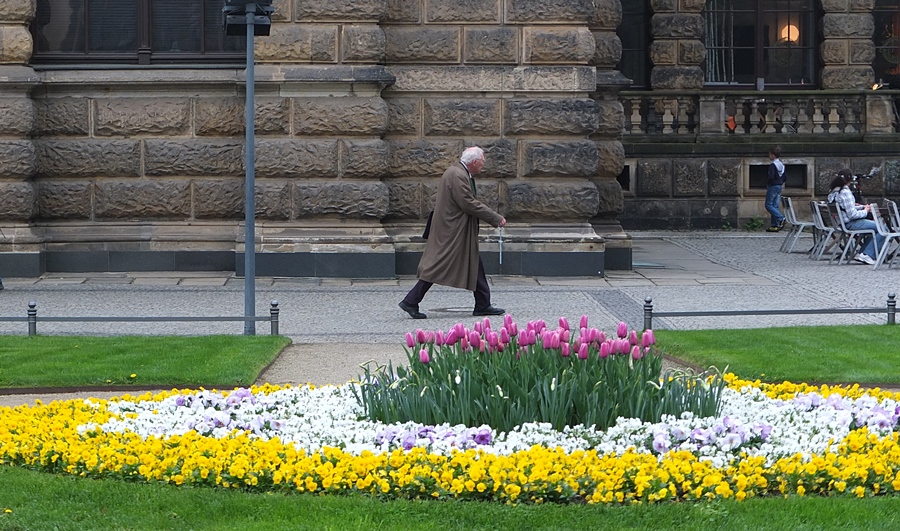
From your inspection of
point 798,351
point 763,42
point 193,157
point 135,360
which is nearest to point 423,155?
point 193,157

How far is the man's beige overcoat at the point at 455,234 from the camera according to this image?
45.8ft

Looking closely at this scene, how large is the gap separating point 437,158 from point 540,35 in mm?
1890

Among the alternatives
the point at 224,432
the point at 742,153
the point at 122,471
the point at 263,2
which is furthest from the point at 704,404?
the point at 742,153

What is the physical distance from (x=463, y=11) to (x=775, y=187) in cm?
1110

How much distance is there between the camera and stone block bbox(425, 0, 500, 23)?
57.0ft

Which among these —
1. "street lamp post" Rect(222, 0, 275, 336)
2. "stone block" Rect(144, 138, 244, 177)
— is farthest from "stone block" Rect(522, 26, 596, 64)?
"street lamp post" Rect(222, 0, 275, 336)

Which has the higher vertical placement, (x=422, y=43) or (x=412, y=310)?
(x=422, y=43)

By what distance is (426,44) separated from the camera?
17.4 metres

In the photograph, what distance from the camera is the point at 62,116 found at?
17500 millimetres

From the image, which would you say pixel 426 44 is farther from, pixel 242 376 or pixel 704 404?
pixel 704 404

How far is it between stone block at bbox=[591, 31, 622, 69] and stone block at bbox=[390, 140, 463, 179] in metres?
3.18

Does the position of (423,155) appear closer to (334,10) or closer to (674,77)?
(334,10)

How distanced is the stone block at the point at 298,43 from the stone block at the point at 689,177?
1188cm

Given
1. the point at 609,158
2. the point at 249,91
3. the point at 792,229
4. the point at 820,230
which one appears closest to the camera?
the point at 249,91
